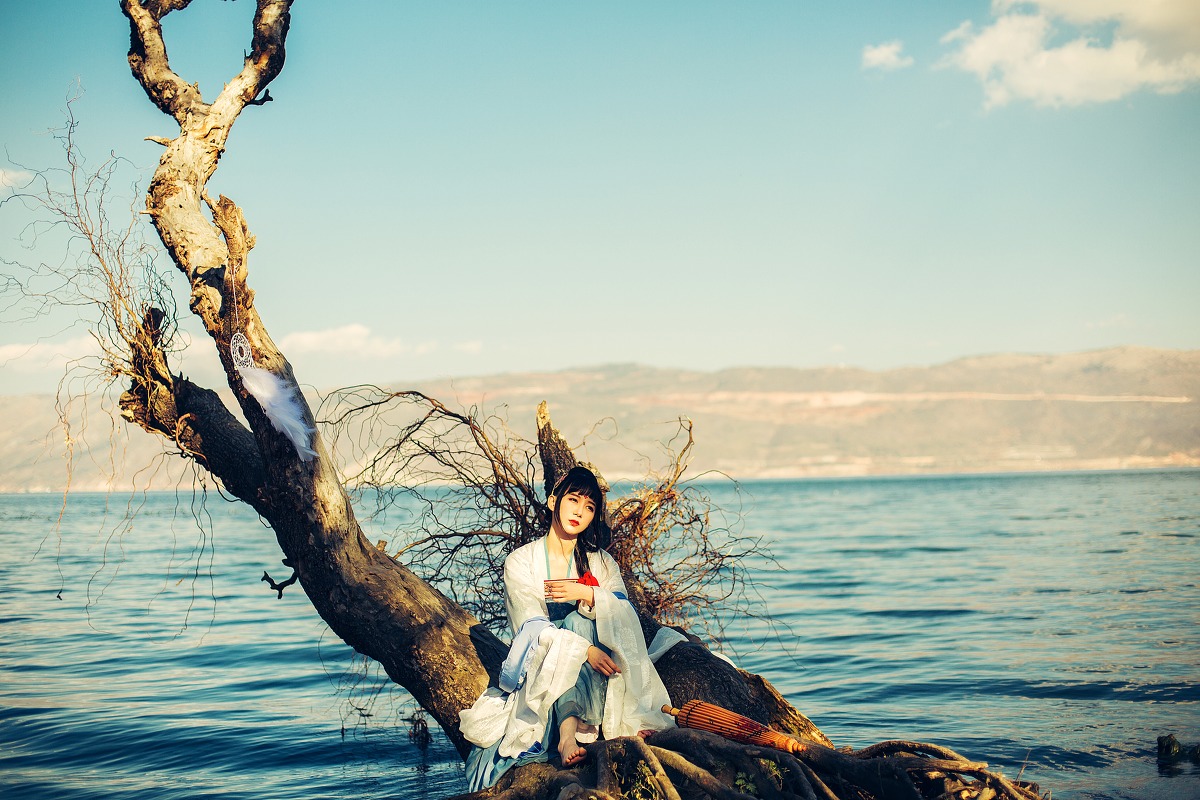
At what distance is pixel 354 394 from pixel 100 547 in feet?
138

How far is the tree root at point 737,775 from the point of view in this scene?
15.0 feet

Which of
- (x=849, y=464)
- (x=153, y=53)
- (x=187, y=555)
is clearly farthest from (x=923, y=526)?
(x=849, y=464)

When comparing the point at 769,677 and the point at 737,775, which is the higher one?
the point at 737,775

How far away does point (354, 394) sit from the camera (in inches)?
296

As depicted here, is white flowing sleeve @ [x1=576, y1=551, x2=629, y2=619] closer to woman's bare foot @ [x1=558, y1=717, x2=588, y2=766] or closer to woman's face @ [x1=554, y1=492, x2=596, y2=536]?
woman's face @ [x1=554, y1=492, x2=596, y2=536]

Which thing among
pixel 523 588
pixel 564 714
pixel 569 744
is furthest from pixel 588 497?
pixel 569 744

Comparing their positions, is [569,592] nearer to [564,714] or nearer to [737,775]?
[564,714]

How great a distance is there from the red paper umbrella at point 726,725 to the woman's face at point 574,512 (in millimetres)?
1083

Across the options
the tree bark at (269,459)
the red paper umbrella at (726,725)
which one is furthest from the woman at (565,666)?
the tree bark at (269,459)

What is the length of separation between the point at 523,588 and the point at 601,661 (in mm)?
586

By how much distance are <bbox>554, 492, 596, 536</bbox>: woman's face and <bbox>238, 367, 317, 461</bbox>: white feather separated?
5.33 feet

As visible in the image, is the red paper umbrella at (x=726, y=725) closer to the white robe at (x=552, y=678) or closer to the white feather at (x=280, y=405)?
the white robe at (x=552, y=678)

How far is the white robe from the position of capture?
479cm

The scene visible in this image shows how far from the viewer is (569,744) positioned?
16.1ft
